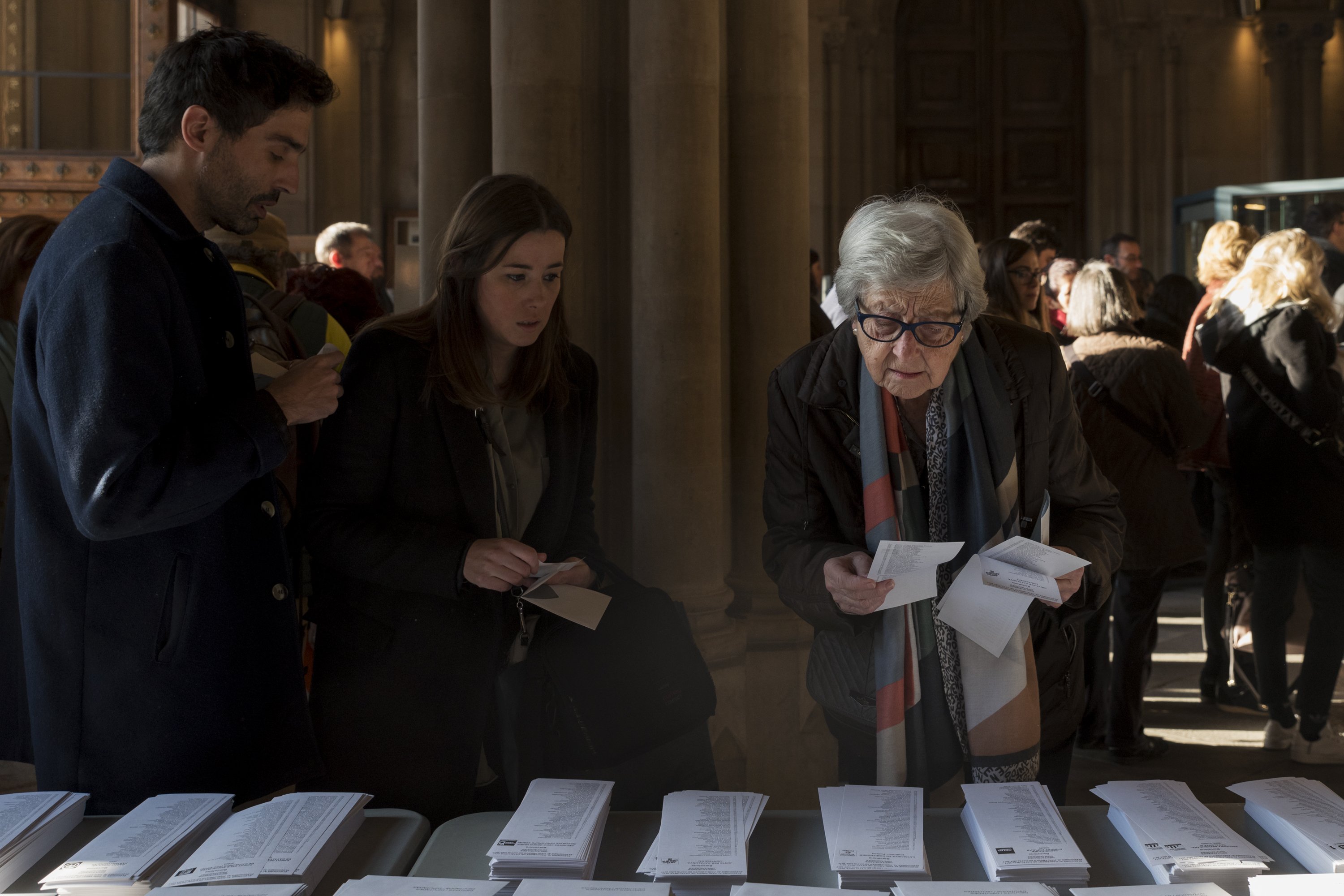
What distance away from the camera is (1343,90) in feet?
33.6

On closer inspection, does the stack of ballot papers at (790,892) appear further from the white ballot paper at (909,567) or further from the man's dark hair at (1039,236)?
the man's dark hair at (1039,236)

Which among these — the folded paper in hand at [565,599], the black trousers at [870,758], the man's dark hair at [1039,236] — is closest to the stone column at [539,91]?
the folded paper in hand at [565,599]

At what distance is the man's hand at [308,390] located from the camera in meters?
1.82

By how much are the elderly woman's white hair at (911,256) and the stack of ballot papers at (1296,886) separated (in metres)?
0.94

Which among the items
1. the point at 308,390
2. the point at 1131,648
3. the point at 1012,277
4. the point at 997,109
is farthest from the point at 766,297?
the point at 997,109

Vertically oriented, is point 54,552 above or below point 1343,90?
below

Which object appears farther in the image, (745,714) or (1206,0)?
(1206,0)

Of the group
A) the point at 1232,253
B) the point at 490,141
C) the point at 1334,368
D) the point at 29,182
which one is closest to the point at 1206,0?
the point at 1232,253

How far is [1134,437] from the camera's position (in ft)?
13.4

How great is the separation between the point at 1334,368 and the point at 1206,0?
720 centimetres

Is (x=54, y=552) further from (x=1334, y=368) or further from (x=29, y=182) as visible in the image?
(x=29, y=182)

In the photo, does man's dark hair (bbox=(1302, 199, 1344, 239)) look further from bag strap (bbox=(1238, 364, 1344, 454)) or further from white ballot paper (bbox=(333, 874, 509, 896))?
white ballot paper (bbox=(333, 874, 509, 896))

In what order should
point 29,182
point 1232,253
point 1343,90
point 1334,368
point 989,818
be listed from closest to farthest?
point 989,818
point 1334,368
point 1232,253
point 29,182
point 1343,90

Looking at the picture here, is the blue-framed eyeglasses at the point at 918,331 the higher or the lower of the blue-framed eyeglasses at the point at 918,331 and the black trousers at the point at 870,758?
the higher
